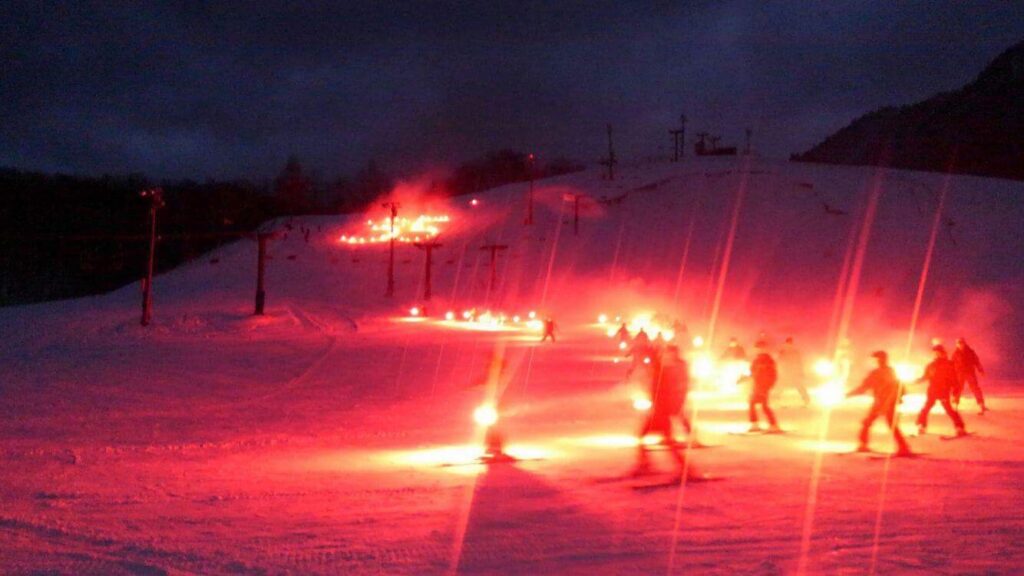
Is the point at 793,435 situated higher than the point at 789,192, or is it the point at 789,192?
the point at 789,192

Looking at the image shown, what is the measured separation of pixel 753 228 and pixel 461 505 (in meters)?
68.4

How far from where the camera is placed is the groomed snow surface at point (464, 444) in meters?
8.66

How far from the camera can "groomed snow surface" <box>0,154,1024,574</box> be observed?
866cm

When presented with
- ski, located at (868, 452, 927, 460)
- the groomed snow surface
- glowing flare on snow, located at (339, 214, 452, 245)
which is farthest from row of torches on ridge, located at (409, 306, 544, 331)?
ski, located at (868, 452, 927, 460)

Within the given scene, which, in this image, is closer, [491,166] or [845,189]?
[845,189]

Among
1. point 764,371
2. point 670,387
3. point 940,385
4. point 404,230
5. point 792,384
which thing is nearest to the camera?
point 670,387

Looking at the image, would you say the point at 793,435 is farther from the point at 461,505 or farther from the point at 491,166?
the point at 491,166

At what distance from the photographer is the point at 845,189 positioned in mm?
87688

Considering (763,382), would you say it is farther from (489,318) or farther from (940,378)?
(489,318)

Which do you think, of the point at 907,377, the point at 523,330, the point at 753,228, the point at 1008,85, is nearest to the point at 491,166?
the point at 1008,85

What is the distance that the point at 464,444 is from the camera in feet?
55.3

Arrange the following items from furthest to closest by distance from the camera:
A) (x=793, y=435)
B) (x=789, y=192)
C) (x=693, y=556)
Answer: (x=789, y=192)
(x=793, y=435)
(x=693, y=556)

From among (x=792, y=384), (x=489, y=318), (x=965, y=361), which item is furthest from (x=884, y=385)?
(x=489, y=318)

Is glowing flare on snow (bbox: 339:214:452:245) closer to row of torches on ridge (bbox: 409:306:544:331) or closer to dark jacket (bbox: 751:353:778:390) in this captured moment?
row of torches on ridge (bbox: 409:306:544:331)
